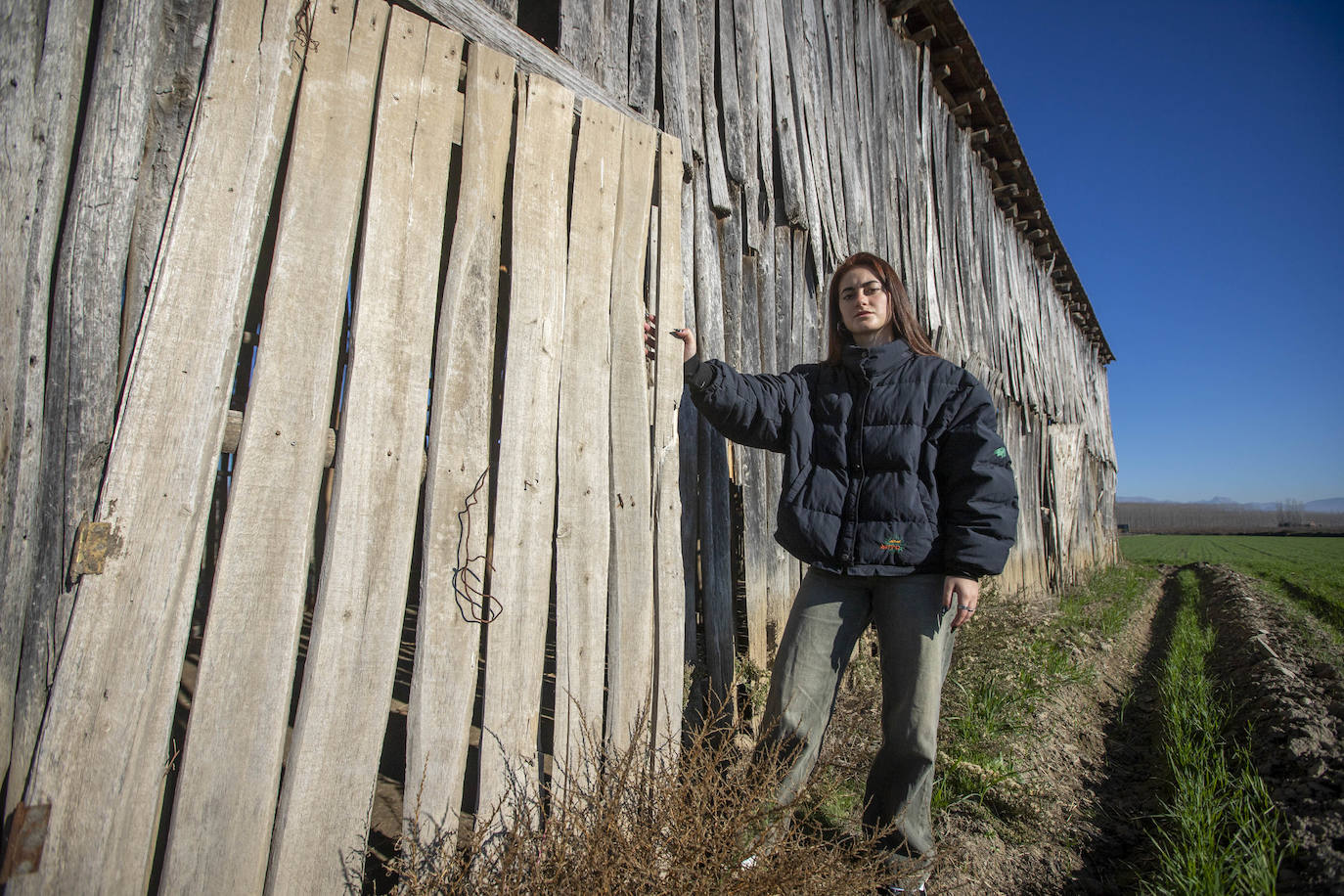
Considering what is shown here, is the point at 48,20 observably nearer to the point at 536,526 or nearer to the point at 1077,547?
the point at 536,526

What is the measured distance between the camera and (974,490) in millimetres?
2029

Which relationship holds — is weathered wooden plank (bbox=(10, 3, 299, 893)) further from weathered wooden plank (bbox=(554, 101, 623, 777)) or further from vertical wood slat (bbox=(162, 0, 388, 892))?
weathered wooden plank (bbox=(554, 101, 623, 777))

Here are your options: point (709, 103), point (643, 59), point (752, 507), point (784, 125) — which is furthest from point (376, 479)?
point (784, 125)

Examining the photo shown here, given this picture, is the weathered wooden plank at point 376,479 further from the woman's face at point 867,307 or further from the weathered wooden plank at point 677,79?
the woman's face at point 867,307

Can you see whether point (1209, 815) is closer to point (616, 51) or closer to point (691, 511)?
point (691, 511)

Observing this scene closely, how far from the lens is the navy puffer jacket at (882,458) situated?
2.03 m

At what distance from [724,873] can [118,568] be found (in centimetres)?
149

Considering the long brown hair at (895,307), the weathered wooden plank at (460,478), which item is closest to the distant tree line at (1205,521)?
the long brown hair at (895,307)

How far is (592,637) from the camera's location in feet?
7.12

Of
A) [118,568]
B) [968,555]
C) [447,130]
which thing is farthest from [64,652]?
[968,555]

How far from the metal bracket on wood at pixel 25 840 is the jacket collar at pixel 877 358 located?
7.72 feet

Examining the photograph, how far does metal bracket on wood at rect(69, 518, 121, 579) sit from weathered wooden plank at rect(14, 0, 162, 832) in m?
0.03

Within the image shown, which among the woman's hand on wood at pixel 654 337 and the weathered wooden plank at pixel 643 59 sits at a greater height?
the weathered wooden plank at pixel 643 59

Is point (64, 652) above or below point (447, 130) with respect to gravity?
below
